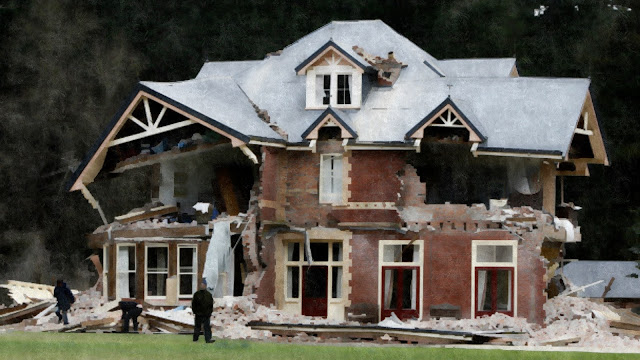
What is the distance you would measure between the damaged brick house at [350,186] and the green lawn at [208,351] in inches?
439

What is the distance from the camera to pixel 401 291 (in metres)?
58.2

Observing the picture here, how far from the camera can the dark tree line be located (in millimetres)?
84812

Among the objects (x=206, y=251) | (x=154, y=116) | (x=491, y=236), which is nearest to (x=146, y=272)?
(x=206, y=251)

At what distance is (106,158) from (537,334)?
697 inches

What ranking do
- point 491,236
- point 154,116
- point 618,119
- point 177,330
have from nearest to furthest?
point 177,330
point 491,236
point 154,116
point 618,119

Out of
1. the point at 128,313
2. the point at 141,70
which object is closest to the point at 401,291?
the point at 128,313

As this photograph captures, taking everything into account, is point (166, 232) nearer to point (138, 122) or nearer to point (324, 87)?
Answer: point (138, 122)

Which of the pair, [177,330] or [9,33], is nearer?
[177,330]

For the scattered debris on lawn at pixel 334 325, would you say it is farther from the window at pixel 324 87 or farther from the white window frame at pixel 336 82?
the window at pixel 324 87

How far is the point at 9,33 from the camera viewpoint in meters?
86.1

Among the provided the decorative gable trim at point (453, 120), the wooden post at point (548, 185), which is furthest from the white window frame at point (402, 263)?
the wooden post at point (548, 185)

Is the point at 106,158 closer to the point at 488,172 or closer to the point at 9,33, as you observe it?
the point at 488,172

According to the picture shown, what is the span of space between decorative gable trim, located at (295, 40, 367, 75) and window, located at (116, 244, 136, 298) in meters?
8.55

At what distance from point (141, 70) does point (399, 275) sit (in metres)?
31.6
